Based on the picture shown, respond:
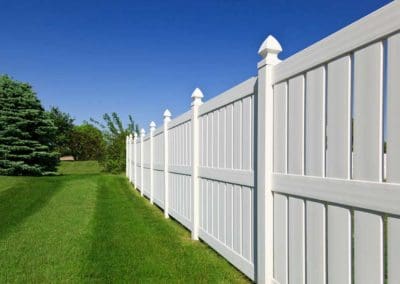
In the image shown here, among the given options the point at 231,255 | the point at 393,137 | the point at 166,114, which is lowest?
the point at 231,255

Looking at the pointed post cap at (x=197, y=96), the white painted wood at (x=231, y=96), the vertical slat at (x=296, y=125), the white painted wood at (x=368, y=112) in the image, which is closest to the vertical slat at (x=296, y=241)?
the vertical slat at (x=296, y=125)

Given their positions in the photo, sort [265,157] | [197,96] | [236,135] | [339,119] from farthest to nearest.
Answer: [197,96] < [236,135] < [265,157] < [339,119]

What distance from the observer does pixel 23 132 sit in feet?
69.2

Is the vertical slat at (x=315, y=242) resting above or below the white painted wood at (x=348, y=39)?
below

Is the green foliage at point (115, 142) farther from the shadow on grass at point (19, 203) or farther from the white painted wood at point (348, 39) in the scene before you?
the white painted wood at point (348, 39)

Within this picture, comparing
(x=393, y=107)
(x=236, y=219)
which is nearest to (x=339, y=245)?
(x=393, y=107)

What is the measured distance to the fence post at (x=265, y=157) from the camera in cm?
299

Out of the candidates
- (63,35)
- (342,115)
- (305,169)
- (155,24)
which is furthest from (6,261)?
(63,35)

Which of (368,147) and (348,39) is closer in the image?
(368,147)

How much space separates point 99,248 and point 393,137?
3935mm

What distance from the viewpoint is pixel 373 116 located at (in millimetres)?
1858

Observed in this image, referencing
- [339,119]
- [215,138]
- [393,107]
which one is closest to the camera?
[393,107]

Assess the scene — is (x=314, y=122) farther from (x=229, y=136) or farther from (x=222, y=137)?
(x=222, y=137)

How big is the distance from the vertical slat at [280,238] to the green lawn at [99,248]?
0.72m
